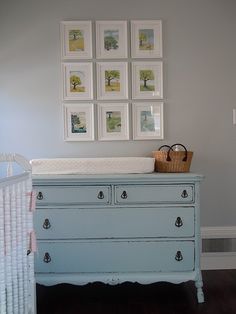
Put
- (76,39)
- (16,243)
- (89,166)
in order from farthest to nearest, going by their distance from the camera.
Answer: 1. (76,39)
2. (89,166)
3. (16,243)

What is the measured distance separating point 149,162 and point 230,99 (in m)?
0.91

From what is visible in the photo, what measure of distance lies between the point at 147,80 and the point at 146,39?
0.31 meters

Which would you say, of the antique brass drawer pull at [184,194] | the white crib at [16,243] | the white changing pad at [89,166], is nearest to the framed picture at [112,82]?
the white changing pad at [89,166]

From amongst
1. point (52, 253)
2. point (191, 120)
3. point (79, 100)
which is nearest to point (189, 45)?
point (191, 120)

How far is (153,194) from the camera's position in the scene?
2.06 m

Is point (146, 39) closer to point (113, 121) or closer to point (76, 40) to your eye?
point (76, 40)

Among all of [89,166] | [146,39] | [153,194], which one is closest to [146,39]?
[146,39]

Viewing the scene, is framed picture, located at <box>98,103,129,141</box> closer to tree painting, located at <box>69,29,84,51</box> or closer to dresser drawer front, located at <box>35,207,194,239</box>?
tree painting, located at <box>69,29,84,51</box>

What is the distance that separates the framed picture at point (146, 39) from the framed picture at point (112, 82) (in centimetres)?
17

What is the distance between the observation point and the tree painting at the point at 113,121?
255 centimetres

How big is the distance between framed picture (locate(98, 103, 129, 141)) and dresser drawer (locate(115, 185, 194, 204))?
605 mm

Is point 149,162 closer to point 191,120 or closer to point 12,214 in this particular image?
point 191,120

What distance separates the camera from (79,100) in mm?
2543

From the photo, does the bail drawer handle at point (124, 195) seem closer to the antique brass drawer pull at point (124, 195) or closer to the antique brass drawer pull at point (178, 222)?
the antique brass drawer pull at point (124, 195)
